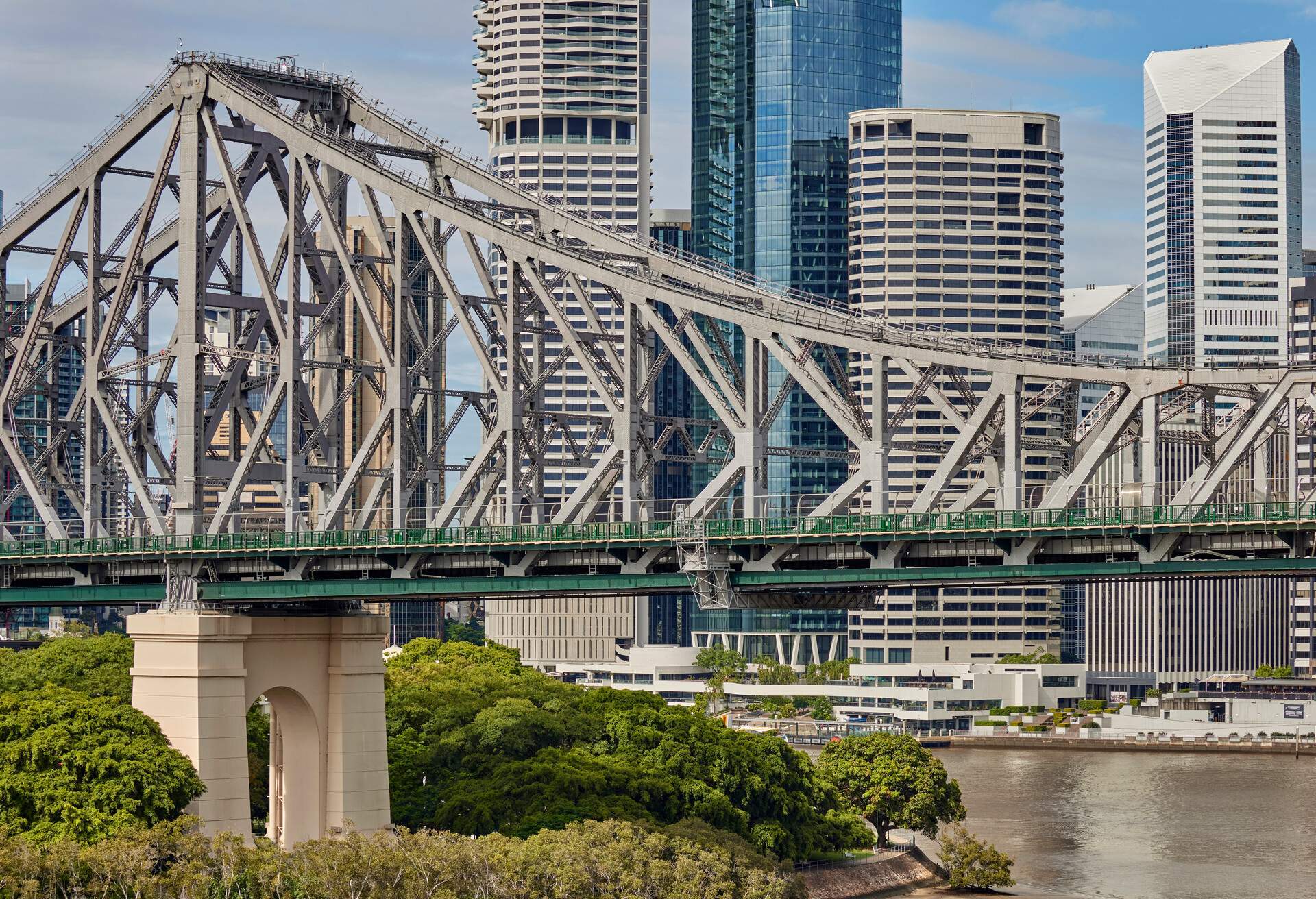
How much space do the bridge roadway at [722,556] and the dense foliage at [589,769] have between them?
10.9 meters

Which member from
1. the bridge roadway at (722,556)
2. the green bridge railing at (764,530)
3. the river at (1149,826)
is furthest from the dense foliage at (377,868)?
the river at (1149,826)

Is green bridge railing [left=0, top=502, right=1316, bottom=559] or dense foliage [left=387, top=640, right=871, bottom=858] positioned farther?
dense foliage [left=387, top=640, right=871, bottom=858]

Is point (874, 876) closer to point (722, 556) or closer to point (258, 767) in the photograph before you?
point (258, 767)

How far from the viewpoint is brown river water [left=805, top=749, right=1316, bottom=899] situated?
12062cm

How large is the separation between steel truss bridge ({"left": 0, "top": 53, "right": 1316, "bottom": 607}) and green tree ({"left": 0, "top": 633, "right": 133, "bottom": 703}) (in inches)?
166

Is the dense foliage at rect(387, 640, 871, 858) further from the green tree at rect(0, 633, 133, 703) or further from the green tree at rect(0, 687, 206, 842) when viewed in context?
the green tree at rect(0, 687, 206, 842)

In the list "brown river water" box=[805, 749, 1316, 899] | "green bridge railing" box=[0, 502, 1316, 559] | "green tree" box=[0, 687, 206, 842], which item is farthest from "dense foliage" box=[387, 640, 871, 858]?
"green tree" box=[0, 687, 206, 842]

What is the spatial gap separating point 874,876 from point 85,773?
157 ft

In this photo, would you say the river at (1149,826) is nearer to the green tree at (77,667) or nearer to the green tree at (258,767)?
the green tree at (258,767)

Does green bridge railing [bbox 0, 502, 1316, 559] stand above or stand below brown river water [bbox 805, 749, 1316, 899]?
above

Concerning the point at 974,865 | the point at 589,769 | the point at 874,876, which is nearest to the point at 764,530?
the point at 589,769

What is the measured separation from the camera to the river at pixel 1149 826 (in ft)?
397

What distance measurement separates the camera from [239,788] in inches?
3334

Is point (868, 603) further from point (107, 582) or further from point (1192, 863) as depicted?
point (1192, 863)
